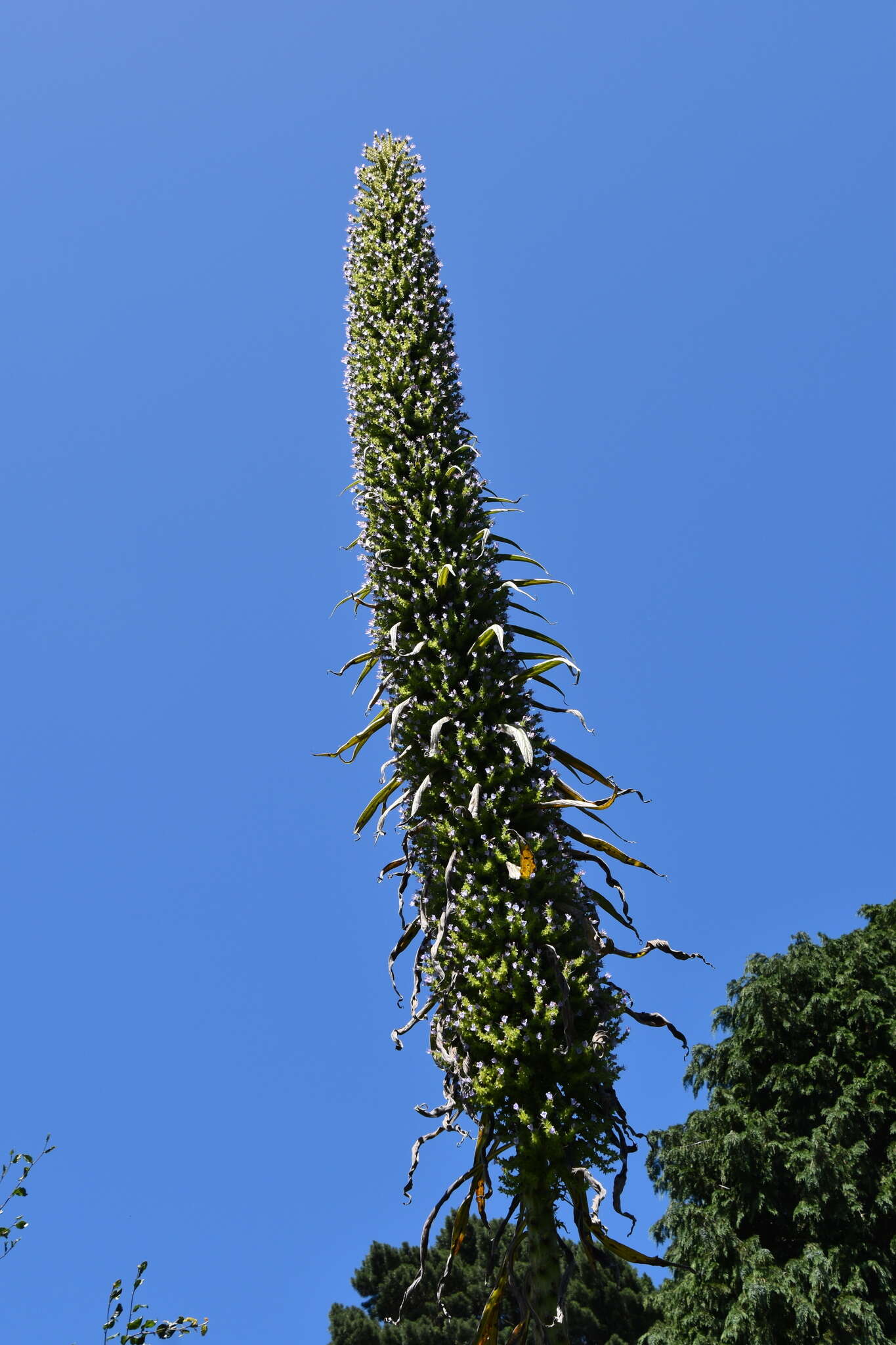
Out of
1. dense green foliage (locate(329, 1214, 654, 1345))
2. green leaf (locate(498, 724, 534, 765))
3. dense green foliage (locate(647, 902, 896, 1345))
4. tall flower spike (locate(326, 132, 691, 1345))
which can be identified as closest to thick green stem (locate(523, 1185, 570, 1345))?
tall flower spike (locate(326, 132, 691, 1345))

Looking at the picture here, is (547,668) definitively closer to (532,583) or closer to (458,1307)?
(532,583)

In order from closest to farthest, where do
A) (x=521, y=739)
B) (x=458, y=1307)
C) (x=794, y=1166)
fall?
(x=521, y=739)
(x=794, y=1166)
(x=458, y=1307)

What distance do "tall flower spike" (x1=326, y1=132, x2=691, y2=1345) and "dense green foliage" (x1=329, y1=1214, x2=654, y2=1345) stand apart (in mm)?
15141

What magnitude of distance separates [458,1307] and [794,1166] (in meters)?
8.50

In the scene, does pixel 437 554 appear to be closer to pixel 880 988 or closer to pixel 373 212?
pixel 373 212

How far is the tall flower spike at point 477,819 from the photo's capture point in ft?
17.3

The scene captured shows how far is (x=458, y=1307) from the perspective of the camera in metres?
19.9

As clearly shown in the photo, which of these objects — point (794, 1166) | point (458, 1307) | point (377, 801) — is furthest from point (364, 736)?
point (458, 1307)

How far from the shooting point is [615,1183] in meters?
5.28

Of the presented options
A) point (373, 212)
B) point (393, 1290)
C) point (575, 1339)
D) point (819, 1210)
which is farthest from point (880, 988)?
point (373, 212)

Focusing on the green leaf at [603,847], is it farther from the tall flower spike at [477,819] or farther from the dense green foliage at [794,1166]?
the dense green foliage at [794,1166]

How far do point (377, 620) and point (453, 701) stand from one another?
1.07m

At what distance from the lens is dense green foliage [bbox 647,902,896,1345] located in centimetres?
1425

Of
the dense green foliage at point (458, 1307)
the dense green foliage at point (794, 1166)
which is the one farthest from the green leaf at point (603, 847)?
the dense green foliage at point (458, 1307)
